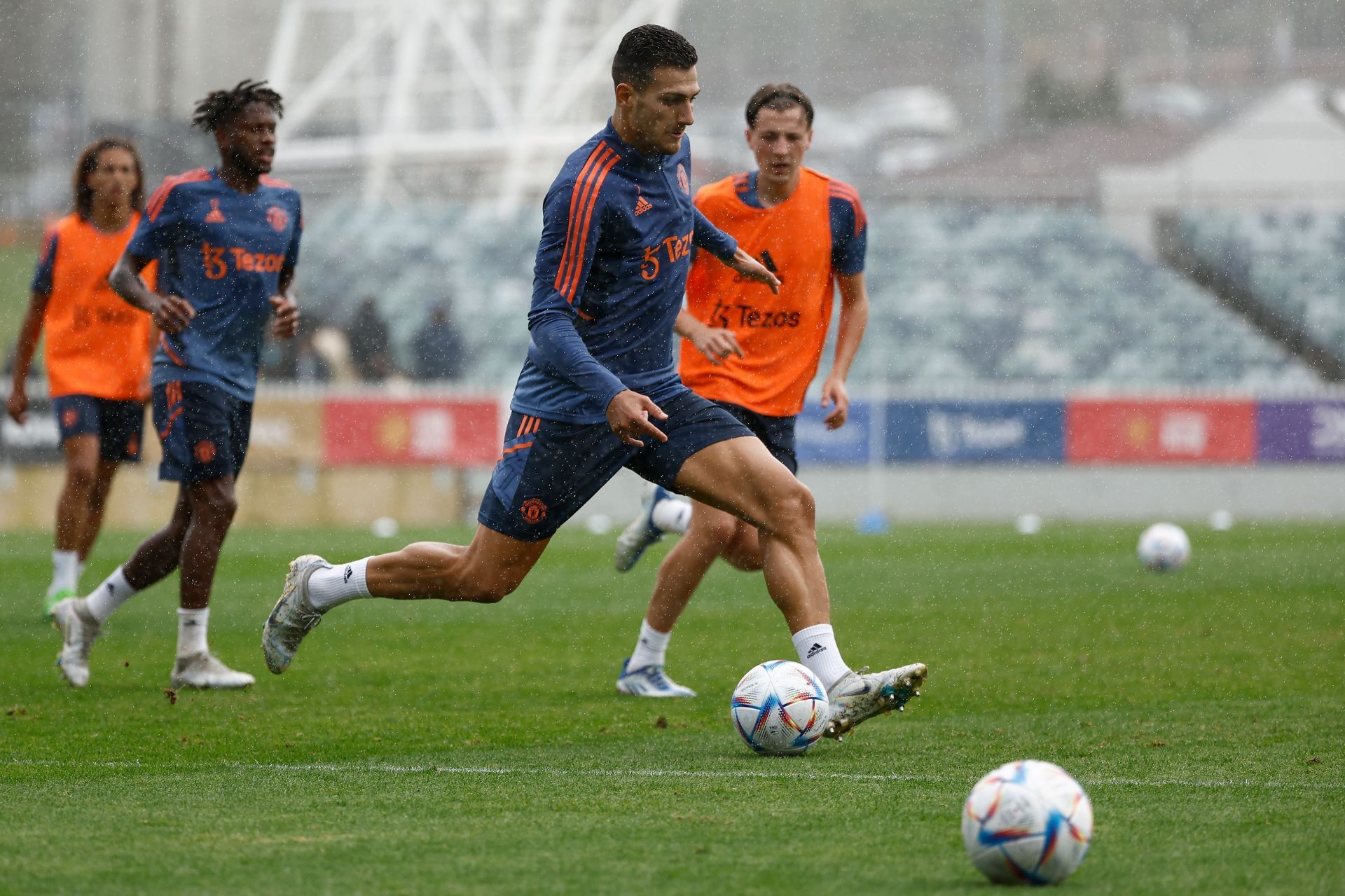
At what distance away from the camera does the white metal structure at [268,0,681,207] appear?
31344 mm

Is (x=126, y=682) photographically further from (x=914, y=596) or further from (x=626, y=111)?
(x=914, y=596)

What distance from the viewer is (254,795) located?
4715mm

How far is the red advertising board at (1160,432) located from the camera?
21203mm

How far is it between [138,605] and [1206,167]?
28.1 m

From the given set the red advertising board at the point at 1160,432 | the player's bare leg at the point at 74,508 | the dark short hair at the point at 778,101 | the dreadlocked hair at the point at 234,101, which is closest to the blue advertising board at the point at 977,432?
the red advertising board at the point at 1160,432

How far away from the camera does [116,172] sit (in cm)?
865

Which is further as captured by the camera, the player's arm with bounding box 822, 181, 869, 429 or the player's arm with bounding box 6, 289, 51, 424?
the player's arm with bounding box 6, 289, 51, 424

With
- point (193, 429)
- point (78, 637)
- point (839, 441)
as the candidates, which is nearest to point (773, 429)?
point (193, 429)

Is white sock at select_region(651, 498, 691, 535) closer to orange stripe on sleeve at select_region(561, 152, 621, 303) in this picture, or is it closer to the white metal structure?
orange stripe on sleeve at select_region(561, 152, 621, 303)

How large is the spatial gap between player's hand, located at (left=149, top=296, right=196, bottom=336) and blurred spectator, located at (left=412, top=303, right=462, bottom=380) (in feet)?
56.2

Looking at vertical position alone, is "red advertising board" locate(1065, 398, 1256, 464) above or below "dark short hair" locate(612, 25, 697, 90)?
below

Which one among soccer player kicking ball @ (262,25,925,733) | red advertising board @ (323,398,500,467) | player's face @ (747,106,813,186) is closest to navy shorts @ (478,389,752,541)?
soccer player kicking ball @ (262,25,925,733)

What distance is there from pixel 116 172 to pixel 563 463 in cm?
411

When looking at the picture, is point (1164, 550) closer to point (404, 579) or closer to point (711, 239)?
point (711, 239)
